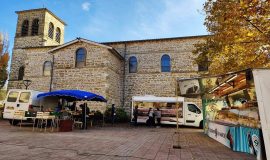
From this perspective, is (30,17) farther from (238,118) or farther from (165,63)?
(238,118)

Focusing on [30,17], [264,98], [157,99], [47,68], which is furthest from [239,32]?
[30,17]

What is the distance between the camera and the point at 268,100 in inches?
165

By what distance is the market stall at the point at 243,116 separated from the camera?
14.1ft

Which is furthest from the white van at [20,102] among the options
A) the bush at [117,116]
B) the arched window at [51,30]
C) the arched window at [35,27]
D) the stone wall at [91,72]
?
the arched window at [51,30]

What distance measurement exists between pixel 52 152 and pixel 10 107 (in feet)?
30.3

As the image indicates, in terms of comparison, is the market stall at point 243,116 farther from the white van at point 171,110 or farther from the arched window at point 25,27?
the arched window at point 25,27

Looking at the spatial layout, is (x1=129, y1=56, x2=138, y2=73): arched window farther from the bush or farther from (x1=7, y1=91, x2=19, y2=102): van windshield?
(x1=7, y1=91, x2=19, y2=102): van windshield

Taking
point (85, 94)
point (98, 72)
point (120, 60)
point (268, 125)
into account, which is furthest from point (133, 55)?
point (268, 125)

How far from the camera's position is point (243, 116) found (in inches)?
265

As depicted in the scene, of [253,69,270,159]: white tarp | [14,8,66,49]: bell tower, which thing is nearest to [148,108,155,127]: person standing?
[253,69,270,159]: white tarp

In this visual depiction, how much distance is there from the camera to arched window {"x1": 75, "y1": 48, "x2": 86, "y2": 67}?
20.3 m

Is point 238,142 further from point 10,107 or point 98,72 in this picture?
point 98,72

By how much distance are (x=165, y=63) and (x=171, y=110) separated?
683cm

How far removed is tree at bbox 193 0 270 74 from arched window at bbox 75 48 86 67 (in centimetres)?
1255
